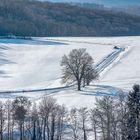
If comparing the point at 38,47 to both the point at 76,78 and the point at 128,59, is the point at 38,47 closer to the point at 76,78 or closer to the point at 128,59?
the point at 128,59

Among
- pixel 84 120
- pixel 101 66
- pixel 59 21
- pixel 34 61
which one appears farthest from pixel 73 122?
pixel 59 21

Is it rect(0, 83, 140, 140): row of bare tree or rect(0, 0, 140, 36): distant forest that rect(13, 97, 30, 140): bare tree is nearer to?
rect(0, 83, 140, 140): row of bare tree

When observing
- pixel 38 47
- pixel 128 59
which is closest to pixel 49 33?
pixel 38 47

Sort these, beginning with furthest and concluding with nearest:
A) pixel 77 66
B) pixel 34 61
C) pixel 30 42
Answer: pixel 30 42, pixel 34 61, pixel 77 66

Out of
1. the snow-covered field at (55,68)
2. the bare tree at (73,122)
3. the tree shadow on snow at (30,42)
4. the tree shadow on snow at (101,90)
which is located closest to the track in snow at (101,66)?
the snow-covered field at (55,68)

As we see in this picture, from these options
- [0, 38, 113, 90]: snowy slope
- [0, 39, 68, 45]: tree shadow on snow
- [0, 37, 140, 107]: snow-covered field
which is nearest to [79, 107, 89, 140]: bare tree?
[0, 37, 140, 107]: snow-covered field

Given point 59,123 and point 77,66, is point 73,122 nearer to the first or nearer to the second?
point 59,123
